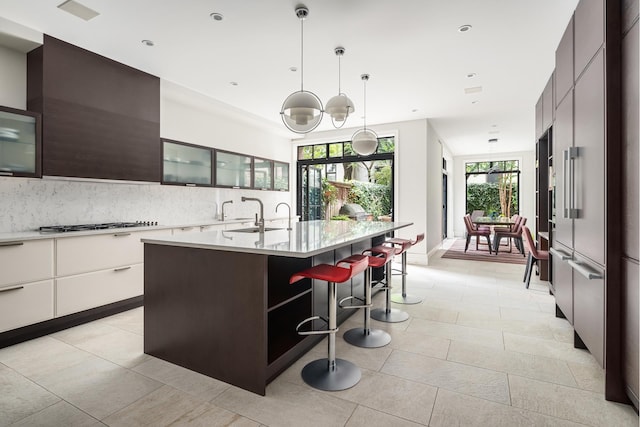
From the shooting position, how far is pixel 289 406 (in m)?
1.80

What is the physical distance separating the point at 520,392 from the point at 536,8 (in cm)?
292

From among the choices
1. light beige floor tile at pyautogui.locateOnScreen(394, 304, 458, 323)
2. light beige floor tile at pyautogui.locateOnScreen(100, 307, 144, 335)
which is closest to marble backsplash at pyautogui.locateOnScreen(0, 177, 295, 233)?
light beige floor tile at pyautogui.locateOnScreen(100, 307, 144, 335)

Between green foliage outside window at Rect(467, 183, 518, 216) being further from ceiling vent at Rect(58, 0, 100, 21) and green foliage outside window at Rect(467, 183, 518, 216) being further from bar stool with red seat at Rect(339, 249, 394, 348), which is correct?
ceiling vent at Rect(58, 0, 100, 21)

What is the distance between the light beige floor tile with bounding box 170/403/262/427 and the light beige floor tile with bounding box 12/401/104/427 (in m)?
0.43

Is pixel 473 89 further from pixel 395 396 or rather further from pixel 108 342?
pixel 108 342

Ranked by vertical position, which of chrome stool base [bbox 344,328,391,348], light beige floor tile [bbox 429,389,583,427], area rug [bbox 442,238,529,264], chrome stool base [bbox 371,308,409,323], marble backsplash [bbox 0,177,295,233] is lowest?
light beige floor tile [bbox 429,389,583,427]

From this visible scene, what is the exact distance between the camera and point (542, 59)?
11.7 feet

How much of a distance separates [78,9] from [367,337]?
3642 mm

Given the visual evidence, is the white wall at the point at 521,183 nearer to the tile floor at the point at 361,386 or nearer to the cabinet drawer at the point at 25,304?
the tile floor at the point at 361,386

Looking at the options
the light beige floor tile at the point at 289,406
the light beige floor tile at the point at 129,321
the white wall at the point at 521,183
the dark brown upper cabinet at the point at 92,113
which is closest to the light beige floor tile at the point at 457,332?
the light beige floor tile at the point at 289,406

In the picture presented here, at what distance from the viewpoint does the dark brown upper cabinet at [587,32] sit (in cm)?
190

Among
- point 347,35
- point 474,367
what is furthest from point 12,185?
point 474,367

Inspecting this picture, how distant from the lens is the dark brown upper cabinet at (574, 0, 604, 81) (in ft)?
6.22

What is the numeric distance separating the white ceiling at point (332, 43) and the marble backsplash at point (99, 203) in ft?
4.85
